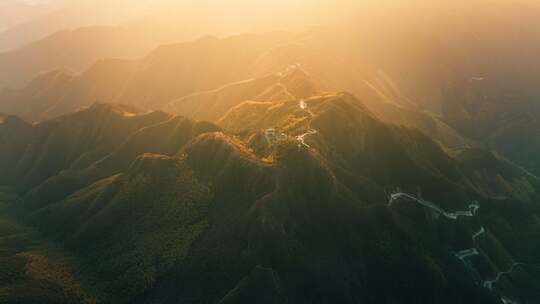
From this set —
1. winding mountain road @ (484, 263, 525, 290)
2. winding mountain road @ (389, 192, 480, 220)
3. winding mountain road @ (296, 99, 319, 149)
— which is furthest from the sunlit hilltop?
winding mountain road @ (296, 99, 319, 149)

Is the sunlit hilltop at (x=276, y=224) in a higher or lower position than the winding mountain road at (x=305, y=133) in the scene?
lower

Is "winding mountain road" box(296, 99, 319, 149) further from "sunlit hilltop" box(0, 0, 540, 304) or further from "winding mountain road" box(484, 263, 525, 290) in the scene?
"winding mountain road" box(484, 263, 525, 290)

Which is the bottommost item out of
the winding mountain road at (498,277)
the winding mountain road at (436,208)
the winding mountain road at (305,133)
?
the winding mountain road at (498,277)

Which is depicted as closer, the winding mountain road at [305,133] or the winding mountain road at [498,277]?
the winding mountain road at [498,277]

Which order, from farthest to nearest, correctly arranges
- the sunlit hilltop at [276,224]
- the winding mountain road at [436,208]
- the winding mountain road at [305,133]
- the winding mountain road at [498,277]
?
the winding mountain road at [436,208]
the winding mountain road at [305,133]
the winding mountain road at [498,277]
the sunlit hilltop at [276,224]

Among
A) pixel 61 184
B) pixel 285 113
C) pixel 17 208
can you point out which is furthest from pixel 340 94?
pixel 17 208

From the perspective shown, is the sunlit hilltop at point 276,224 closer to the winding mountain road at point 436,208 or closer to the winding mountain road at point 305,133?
the winding mountain road at point 436,208

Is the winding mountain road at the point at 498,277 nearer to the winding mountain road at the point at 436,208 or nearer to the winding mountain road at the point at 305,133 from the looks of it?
the winding mountain road at the point at 436,208

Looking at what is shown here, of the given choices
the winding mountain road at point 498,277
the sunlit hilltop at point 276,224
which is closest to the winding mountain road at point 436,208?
the sunlit hilltop at point 276,224

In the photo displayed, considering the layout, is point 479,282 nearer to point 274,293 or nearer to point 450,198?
point 450,198

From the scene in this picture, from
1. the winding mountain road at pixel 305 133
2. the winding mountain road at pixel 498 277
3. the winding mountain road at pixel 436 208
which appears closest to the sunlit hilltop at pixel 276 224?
the winding mountain road at pixel 498 277

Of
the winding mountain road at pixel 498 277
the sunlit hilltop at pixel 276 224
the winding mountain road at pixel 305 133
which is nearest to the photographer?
the sunlit hilltop at pixel 276 224
